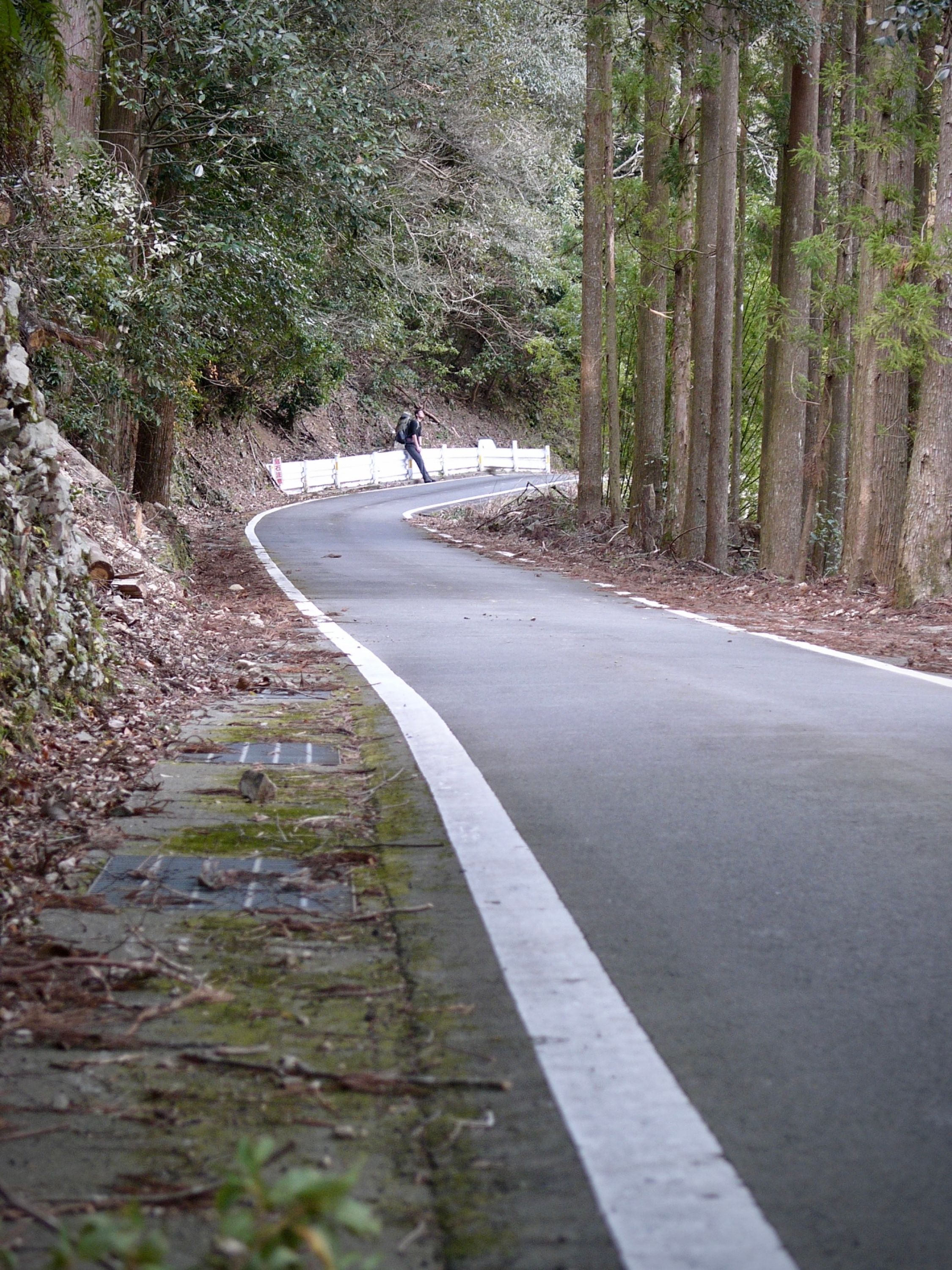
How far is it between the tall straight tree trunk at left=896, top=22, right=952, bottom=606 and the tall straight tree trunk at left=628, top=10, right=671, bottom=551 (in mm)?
8138

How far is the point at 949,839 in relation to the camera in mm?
4973

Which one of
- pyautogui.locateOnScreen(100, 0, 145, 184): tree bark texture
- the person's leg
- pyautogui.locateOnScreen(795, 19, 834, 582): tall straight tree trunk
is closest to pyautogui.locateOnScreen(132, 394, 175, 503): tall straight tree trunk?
pyautogui.locateOnScreen(100, 0, 145, 184): tree bark texture

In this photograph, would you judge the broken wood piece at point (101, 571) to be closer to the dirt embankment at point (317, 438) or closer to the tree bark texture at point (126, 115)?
the tree bark texture at point (126, 115)

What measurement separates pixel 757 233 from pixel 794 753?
23.8 m

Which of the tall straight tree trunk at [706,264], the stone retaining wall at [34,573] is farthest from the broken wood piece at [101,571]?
the tall straight tree trunk at [706,264]

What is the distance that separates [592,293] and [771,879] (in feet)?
73.8

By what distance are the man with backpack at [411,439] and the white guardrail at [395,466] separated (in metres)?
0.69

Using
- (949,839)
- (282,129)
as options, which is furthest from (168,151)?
(949,839)

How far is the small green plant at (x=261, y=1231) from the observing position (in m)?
1.88

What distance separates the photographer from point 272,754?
671 cm

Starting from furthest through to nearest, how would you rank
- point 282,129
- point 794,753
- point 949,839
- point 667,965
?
point 282,129, point 794,753, point 949,839, point 667,965

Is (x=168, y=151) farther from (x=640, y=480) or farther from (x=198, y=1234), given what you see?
(x=198, y=1234)

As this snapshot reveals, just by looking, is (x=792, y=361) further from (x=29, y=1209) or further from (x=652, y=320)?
(x=29, y=1209)

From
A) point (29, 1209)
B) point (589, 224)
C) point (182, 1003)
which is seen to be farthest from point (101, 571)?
point (589, 224)
